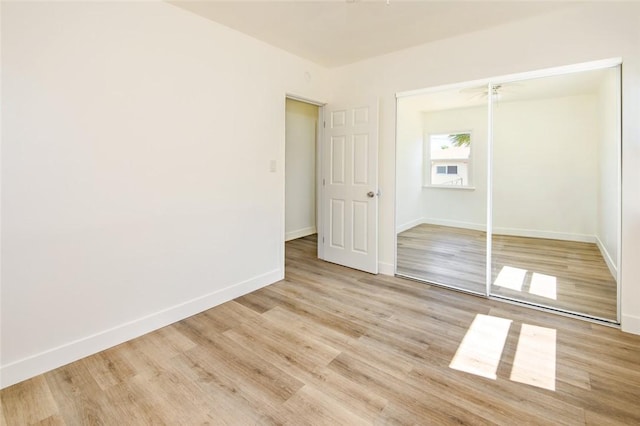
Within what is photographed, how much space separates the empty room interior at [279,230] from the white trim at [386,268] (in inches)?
1.0

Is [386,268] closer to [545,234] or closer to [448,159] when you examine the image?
[545,234]

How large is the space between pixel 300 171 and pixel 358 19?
3.41 meters

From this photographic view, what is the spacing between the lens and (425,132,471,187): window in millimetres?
5652

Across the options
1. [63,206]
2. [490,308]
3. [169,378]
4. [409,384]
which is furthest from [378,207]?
[63,206]

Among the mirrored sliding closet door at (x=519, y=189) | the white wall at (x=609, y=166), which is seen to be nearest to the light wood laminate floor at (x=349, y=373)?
the mirrored sliding closet door at (x=519, y=189)

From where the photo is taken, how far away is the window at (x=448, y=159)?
5.65 metres

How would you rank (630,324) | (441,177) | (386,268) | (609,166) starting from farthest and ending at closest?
(441,177), (386,268), (609,166), (630,324)

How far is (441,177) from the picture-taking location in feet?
20.0

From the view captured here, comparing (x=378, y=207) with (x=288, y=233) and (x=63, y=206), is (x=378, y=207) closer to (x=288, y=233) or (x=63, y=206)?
(x=288, y=233)

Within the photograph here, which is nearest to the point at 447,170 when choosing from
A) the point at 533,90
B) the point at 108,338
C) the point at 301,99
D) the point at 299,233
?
the point at 533,90

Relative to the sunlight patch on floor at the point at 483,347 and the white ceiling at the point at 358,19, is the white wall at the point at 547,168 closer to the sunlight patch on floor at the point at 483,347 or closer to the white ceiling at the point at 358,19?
the white ceiling at the point at 358,19

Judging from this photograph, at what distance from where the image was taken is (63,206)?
1930 millimetres

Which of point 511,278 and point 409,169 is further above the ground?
point 409,169

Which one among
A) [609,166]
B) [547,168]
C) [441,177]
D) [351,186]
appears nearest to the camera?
[609,166]
